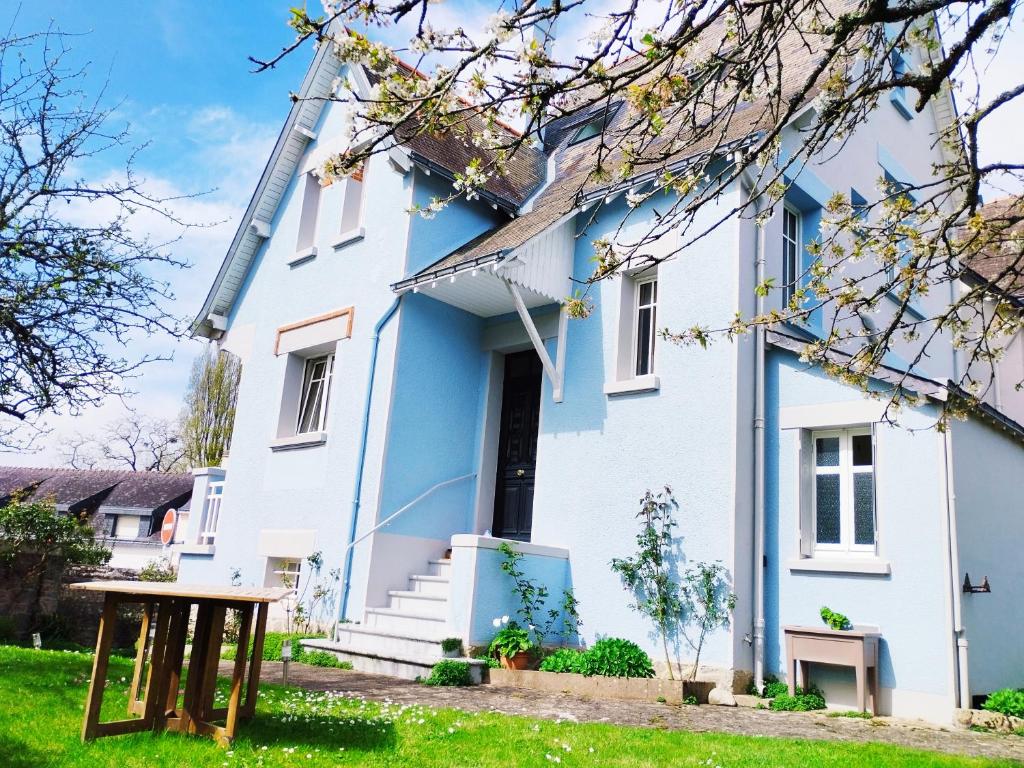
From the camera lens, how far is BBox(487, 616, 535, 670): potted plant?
28.3 feet

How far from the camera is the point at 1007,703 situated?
743 cm

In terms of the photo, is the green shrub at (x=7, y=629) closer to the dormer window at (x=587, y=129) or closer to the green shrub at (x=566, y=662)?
the green shrub at (x=566, y=662)

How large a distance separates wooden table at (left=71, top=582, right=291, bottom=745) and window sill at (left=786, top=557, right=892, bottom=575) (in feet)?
18.3

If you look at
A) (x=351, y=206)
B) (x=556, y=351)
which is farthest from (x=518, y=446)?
(x=351, y=206)

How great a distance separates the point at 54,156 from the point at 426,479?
5762mm

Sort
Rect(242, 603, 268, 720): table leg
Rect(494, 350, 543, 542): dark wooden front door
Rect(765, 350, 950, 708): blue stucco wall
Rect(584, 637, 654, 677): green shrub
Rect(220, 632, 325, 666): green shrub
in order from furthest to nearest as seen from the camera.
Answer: Rect(494, 350, 543, 542): dark wooden front door → Rect(220, 632, 325, 666): green shrub → Rect(584, 637, 654, 677): green shrub → Rect(765, 350, 950, 708): blue stucco wall → Rect(242, 603, 268, 720): table leg

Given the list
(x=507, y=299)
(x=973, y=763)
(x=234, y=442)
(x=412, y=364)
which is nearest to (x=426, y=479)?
(x=412, y=364)

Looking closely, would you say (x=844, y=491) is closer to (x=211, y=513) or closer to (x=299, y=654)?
(x=299, y=654)

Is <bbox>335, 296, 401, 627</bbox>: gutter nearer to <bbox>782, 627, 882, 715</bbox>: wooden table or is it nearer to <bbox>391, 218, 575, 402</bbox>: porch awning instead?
<bbox>391, 218, 575, 402</bbox>: porch awning

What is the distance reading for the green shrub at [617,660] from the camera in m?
8.27

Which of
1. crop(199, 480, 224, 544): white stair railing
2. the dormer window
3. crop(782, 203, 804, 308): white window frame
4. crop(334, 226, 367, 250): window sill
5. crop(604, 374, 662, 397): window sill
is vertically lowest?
crop(199, 480, 224, 544): white stair railing

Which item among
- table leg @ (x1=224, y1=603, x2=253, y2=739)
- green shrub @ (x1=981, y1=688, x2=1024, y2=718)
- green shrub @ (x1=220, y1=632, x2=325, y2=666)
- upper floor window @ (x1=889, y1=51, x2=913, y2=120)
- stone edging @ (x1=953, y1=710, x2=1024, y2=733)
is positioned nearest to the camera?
table leg @ (x1=224, y1=603, x2=253, y2=739)

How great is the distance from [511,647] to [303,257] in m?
7.65

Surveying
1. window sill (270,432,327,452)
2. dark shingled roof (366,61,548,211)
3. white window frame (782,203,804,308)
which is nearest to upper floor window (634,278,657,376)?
white window frame (782,203,804,308)
